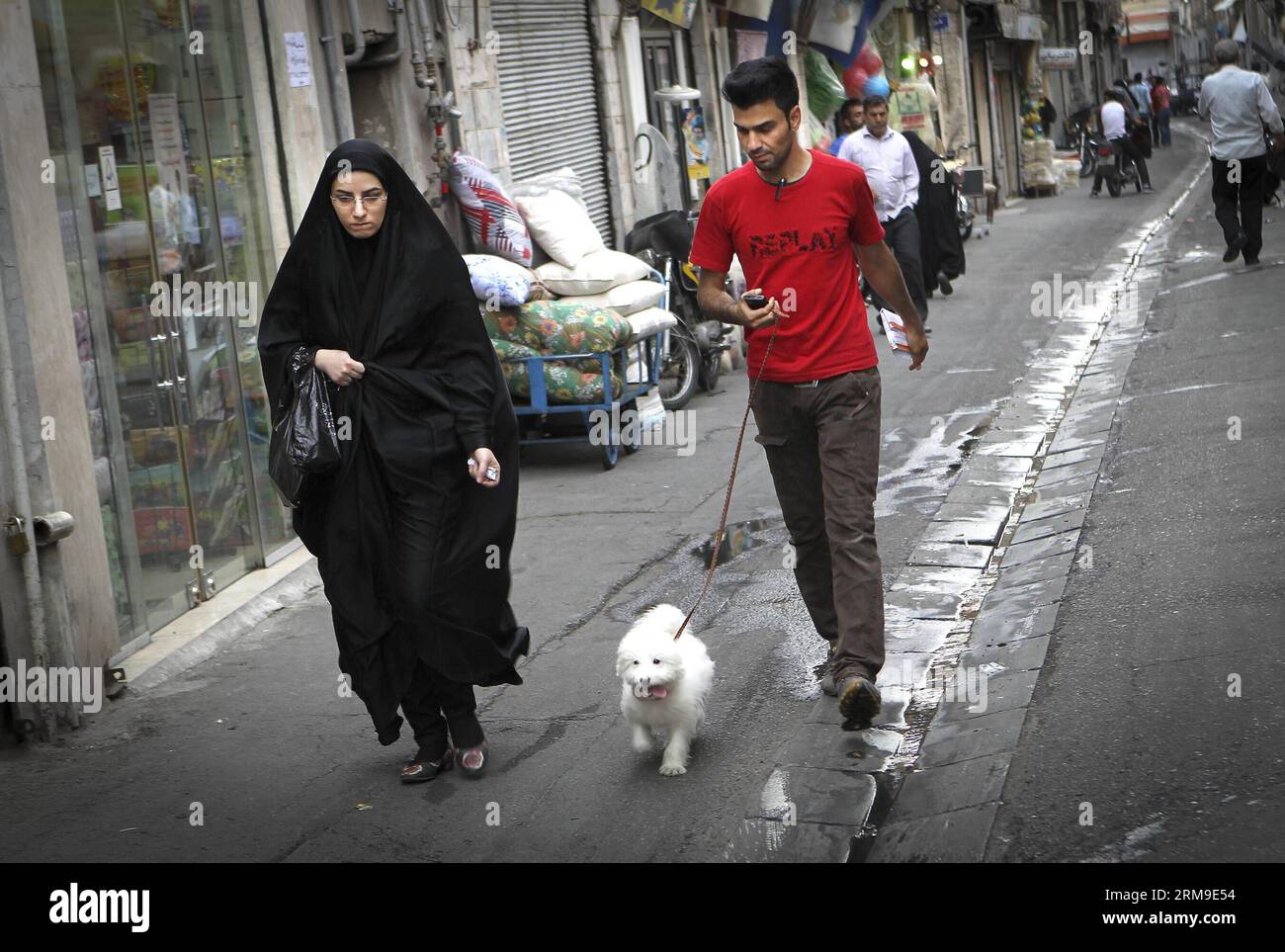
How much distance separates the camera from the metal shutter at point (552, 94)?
12742mm

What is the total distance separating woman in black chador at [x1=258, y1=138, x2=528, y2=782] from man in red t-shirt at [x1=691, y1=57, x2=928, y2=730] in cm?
91

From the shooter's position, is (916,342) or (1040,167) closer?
(916,342)

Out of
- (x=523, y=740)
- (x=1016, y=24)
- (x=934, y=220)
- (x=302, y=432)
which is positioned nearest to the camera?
(x=302, y=432)

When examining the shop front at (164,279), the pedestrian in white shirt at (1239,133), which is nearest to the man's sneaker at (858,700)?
the shop front at (164,279)

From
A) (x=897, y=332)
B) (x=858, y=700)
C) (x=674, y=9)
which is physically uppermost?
(x=674, y=9)

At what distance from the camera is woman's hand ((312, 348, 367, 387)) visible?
4723mm

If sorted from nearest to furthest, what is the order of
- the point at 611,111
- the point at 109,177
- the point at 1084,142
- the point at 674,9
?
the point at 109,177, the point at 611,111, the point at 674,9, the point at 1084,142

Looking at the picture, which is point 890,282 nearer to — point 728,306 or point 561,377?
point 728,306

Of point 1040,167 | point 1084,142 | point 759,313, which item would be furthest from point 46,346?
point 1084,142

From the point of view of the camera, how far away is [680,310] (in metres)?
12.8

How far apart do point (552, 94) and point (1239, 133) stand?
6.27 meters

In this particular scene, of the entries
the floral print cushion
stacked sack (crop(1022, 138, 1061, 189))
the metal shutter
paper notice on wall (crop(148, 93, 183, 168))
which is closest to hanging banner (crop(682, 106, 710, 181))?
the metal shutter
